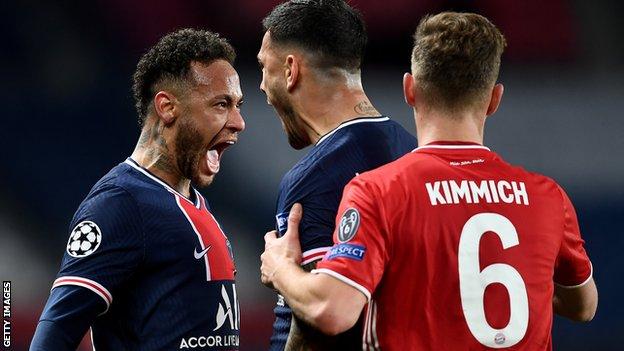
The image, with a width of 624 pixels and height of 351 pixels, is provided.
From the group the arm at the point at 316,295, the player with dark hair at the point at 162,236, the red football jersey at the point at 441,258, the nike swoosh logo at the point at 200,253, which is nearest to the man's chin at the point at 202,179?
the player with dark hair at the point at 162,236

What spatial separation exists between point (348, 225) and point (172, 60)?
124 cm

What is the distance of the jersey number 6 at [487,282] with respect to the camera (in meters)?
2.23

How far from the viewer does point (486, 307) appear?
7.36 ft

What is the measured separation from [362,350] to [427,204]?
1.49 ft

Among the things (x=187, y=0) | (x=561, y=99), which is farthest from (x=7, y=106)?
(x=561, y=99)

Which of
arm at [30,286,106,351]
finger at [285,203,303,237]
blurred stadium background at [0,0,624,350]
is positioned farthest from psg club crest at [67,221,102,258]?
blurred stadium background at [0,0,624,350]

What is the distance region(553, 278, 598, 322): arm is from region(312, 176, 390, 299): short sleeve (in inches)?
24.9

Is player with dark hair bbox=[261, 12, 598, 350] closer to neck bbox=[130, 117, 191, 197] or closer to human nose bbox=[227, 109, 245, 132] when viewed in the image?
neck bbox=[130, 117, 191, 197]

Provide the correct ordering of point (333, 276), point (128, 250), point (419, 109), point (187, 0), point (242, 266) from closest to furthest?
point (333, 276) → point (419, 109) → point (128, 250) → point (242, 266) → point (187, 0)

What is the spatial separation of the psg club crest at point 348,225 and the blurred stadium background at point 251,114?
4.31 meters

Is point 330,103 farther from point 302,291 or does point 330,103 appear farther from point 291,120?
point 302,291

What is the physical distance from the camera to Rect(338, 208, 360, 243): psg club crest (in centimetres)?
223

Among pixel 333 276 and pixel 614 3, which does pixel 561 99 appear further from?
pixel 333 276

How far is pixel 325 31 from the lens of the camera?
2.96 meters
